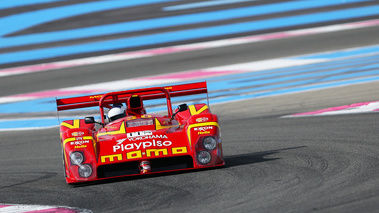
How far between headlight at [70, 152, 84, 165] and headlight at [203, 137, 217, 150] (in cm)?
137

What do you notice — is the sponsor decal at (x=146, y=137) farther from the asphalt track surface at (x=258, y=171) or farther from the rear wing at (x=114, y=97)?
the rear wing at (x=114, y=97)

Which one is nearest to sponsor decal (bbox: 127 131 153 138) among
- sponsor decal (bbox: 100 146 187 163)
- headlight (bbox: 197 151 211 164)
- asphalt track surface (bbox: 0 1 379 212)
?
sponsor decal (bbox: 100 146 187 163)

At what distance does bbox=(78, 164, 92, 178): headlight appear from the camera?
7484 mm

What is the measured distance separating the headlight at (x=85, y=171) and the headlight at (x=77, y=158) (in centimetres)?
7

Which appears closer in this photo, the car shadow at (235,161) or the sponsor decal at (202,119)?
the car shadow at (235,161)

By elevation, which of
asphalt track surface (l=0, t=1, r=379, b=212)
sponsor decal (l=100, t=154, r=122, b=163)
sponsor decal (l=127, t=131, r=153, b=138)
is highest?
sponsor decal (l=127, t=131, r=153, b=138)

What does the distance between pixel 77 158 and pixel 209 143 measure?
1.47 m

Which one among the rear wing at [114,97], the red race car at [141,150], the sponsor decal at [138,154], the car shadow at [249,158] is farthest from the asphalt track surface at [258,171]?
the rear wing at [114,97]

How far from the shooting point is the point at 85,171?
7.50 m

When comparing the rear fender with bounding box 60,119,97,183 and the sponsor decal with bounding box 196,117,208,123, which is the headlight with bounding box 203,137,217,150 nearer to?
the sponsor decal with bounding box 196,117,208,123

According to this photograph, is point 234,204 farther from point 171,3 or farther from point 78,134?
point 171,3

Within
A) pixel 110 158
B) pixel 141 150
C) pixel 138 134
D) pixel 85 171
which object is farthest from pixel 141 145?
pixel 85 171

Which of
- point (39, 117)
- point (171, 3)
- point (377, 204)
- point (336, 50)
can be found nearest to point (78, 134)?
point (377, 204)

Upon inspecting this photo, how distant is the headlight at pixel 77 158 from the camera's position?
7.54 m
